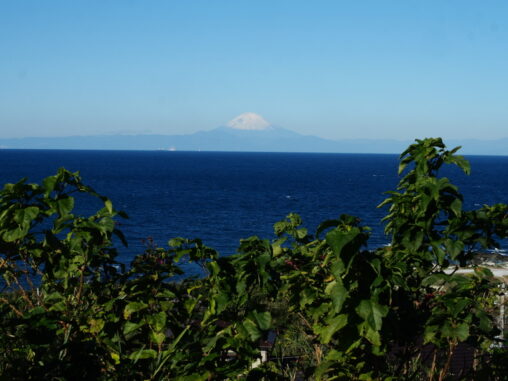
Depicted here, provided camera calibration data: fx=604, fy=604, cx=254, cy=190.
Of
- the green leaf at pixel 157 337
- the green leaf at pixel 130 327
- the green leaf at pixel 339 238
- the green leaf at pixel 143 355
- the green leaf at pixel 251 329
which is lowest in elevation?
the green leaf at pixel 143 355

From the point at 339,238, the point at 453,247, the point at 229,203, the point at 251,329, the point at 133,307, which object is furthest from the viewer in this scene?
the point at 229,203

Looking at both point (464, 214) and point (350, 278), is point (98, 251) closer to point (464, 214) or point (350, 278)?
point (350, 278)

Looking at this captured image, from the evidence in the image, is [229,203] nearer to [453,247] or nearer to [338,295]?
[453,247]

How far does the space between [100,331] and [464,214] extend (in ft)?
6.77

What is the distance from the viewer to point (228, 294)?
2.98 meters

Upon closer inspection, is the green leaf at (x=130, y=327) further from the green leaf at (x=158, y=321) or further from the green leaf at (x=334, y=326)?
the green leaf at (x=334, y=326)

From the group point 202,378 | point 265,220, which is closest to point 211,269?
point 202,378

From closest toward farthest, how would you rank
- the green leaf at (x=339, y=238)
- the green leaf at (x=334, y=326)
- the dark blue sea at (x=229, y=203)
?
the green leaf at (x=339, y=238)
the green leaf at (x=334, y=326)
the dark blue sea at (x=229, y=203)

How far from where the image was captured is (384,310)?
2.75 m

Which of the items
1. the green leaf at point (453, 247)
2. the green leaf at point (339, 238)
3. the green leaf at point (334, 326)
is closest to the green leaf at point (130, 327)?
the green leaf at point (334, 326)

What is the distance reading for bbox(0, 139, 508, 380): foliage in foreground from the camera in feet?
9.02

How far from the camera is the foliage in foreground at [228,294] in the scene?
2.75m

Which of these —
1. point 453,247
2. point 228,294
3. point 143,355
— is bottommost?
point 143,355

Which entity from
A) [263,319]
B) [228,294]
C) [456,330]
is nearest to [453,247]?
[456,330]
